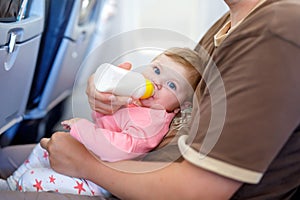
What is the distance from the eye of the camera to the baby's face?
3.41 feet

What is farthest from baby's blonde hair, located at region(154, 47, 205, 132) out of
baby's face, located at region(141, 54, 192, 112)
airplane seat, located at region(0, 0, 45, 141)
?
airplane seat, located at region(0, 0, 45, 141)

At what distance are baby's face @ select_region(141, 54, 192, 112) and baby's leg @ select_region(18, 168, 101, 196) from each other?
9.1 inches

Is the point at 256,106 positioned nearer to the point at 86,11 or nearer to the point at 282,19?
the point at 282,19

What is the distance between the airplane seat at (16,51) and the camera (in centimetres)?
133

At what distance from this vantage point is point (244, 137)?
29.6 inches

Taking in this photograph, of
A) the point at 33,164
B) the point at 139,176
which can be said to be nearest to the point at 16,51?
the point at 33,164

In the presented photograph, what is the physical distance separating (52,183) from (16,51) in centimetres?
59

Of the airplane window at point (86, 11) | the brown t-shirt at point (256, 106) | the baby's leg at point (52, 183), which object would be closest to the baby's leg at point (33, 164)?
the baby's leg at point (52, 183)

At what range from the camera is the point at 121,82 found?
97 cm

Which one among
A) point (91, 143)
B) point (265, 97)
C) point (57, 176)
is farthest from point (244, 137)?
point (57, 176)

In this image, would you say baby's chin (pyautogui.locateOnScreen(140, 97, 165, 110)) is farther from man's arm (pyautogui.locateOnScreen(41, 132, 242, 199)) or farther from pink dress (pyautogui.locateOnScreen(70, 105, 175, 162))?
man's arm (pyautogui.locateOnScreen(41, 132, 242, 199))

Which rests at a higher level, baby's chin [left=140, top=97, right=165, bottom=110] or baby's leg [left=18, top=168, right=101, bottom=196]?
baby's chin [left=140, top=97, right=165, bottom=110]

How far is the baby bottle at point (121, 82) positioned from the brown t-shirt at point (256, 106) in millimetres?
222

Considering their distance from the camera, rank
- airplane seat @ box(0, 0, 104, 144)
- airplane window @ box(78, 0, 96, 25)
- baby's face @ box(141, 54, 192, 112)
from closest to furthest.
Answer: baby's face @ box(141, 54, 192, 112) < airplane seat @ box(0, 0, 104, 144) < airplane window @ box(78, 0, 96, 25)
